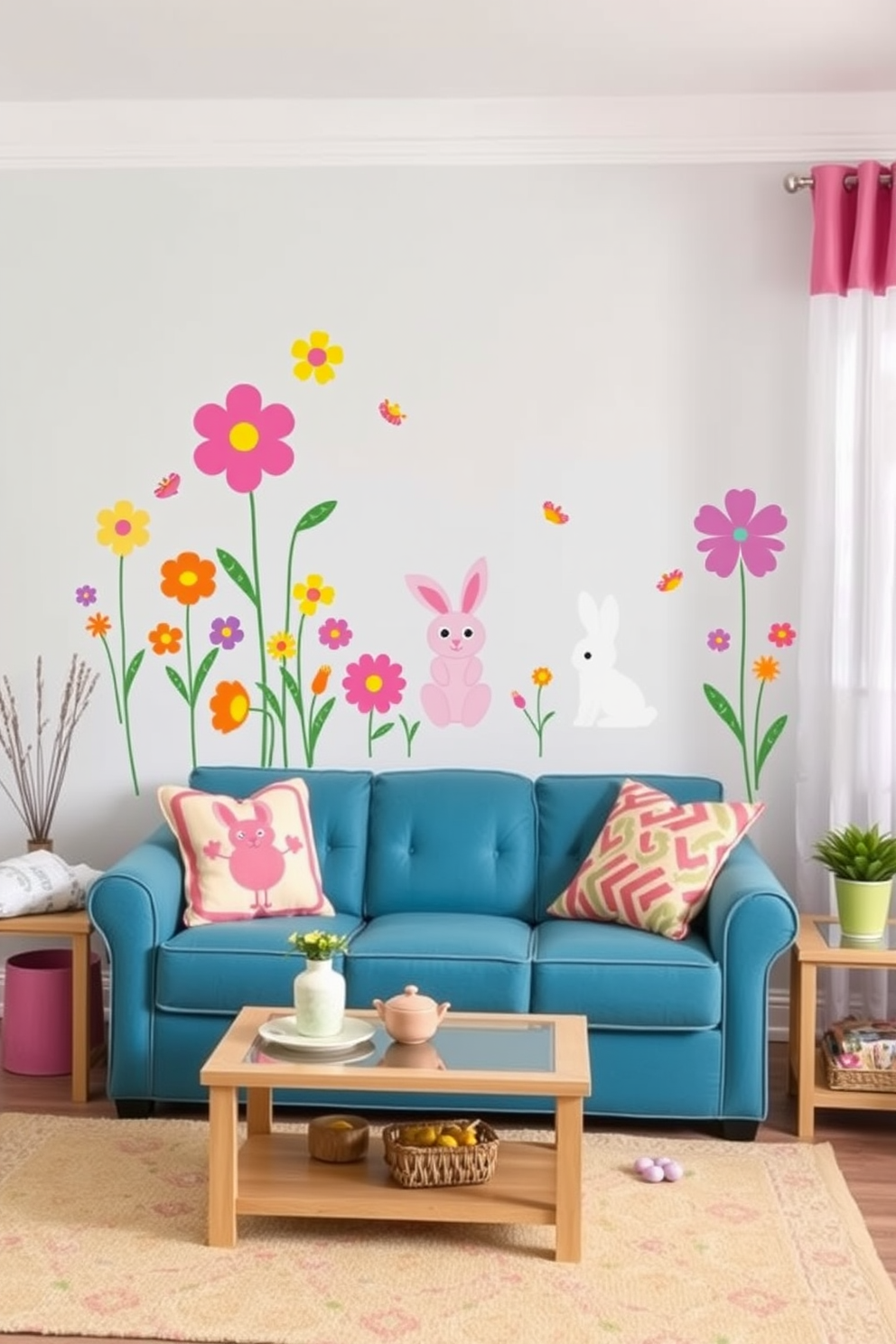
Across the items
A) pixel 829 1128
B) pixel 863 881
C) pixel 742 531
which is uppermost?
pixel 742 531

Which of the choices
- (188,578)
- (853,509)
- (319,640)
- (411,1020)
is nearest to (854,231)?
(853,509)

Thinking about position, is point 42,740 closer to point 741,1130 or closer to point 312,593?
point 312,593

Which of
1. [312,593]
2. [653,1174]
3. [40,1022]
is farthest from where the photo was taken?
[312,593]

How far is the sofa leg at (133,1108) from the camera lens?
4.06 meters

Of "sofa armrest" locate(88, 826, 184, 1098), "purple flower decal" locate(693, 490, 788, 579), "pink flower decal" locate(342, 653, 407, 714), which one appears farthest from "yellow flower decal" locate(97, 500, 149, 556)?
→ "purple flower decal" locate(693, 490, 788, 579)

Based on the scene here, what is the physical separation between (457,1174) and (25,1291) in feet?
2.85

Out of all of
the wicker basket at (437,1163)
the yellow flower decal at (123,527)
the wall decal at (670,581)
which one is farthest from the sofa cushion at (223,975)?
the wall decal at (670,581)

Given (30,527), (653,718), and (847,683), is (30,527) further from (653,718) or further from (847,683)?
(847,683)

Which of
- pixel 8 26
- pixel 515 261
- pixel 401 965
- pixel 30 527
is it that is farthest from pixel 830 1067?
pixel 8 26

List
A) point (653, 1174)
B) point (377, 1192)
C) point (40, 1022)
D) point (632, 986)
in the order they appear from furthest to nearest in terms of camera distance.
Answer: point (40, 1022)
point (632, 986)
point (653, 1174)
point (377, 1192)

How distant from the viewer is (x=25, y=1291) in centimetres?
302

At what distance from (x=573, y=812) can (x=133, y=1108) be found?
1.46m

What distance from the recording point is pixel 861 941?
4.21 meters

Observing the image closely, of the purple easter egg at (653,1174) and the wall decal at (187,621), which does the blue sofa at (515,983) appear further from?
the wall decal at (187,621)
